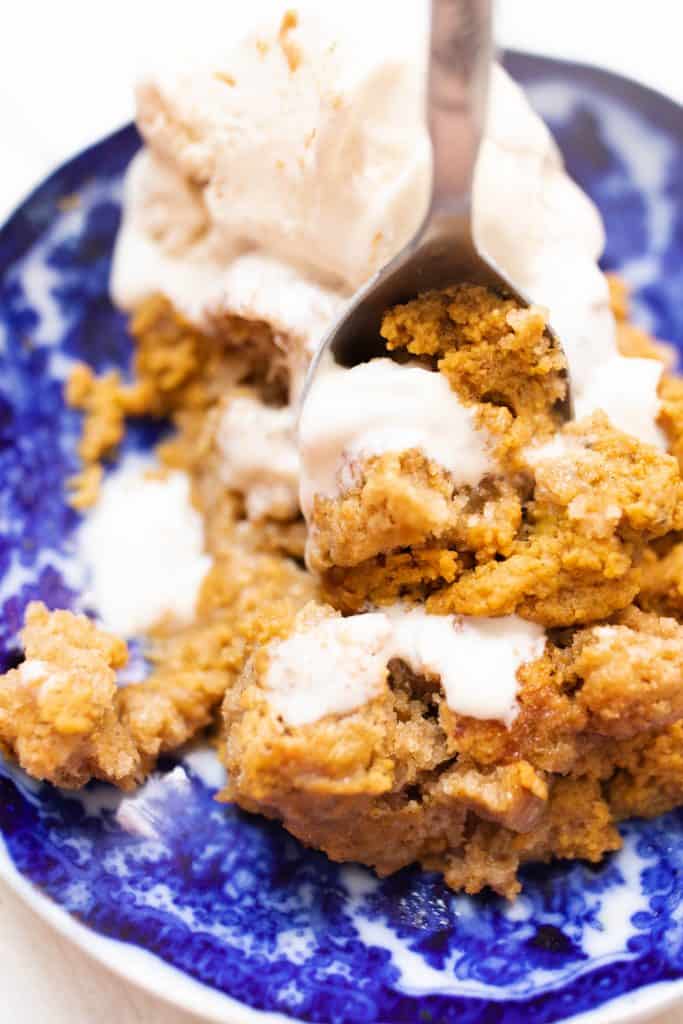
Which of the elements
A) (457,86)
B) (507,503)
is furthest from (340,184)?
(507,503)

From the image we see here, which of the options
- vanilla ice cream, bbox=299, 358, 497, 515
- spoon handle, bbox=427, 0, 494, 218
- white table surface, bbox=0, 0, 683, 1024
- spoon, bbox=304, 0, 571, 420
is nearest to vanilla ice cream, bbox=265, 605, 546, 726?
vanilla ice cream, bbox=299, 358, 497, 515

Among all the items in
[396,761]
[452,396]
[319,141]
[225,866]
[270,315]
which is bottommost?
[225,866]

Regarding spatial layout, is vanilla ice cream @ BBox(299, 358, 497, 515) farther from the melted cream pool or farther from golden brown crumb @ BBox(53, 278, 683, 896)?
the melted cream pool

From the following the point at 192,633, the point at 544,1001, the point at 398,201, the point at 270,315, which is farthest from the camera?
the point at 192,633

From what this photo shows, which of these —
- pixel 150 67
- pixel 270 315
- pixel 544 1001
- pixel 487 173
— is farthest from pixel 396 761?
pixel 150 67

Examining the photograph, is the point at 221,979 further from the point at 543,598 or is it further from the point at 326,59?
the point at 326,59
